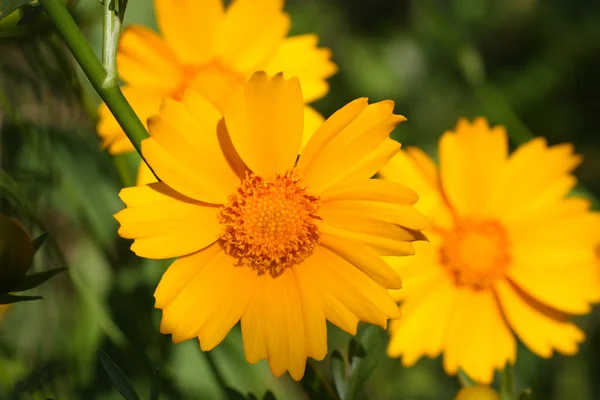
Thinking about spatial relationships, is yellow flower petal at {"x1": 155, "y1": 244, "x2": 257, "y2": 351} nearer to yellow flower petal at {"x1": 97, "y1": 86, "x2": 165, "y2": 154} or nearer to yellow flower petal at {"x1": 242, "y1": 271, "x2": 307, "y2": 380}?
yellow flower petal at {"x1": 242, "y1": 271, "x2": 307, "y2": 380}

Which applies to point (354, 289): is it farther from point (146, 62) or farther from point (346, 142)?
point (146, 62)

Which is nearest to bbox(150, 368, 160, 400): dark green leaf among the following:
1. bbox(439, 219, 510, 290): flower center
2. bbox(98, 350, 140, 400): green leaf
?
bbox(98, 350, 140, 400): green leaf

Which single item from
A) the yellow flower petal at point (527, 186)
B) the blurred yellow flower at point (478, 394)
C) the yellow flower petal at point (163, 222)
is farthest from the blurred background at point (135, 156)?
the yellow flower petal at point (527, 186)

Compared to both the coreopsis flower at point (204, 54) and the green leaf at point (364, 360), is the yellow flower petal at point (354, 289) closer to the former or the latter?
the green leaf at point (364, 360)

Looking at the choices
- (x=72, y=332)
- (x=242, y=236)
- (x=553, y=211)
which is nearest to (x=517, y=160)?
(x=553, y=211)

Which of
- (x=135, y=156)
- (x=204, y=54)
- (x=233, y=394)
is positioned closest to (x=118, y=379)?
(x=233, y=394)

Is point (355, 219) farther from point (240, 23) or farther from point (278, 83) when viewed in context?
point (240, 23)

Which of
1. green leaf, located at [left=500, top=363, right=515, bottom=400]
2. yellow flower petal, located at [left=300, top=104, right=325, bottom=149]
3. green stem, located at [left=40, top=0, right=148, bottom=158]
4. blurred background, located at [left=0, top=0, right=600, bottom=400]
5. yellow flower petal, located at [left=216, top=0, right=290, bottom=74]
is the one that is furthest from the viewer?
blurred background, located at [left=0, top=0, right=600, bottom=400]

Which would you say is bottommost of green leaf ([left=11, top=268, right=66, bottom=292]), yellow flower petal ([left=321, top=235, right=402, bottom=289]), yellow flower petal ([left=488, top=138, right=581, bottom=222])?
yellow flower petal ([left=488, top=138, right=581, bottom=222])
